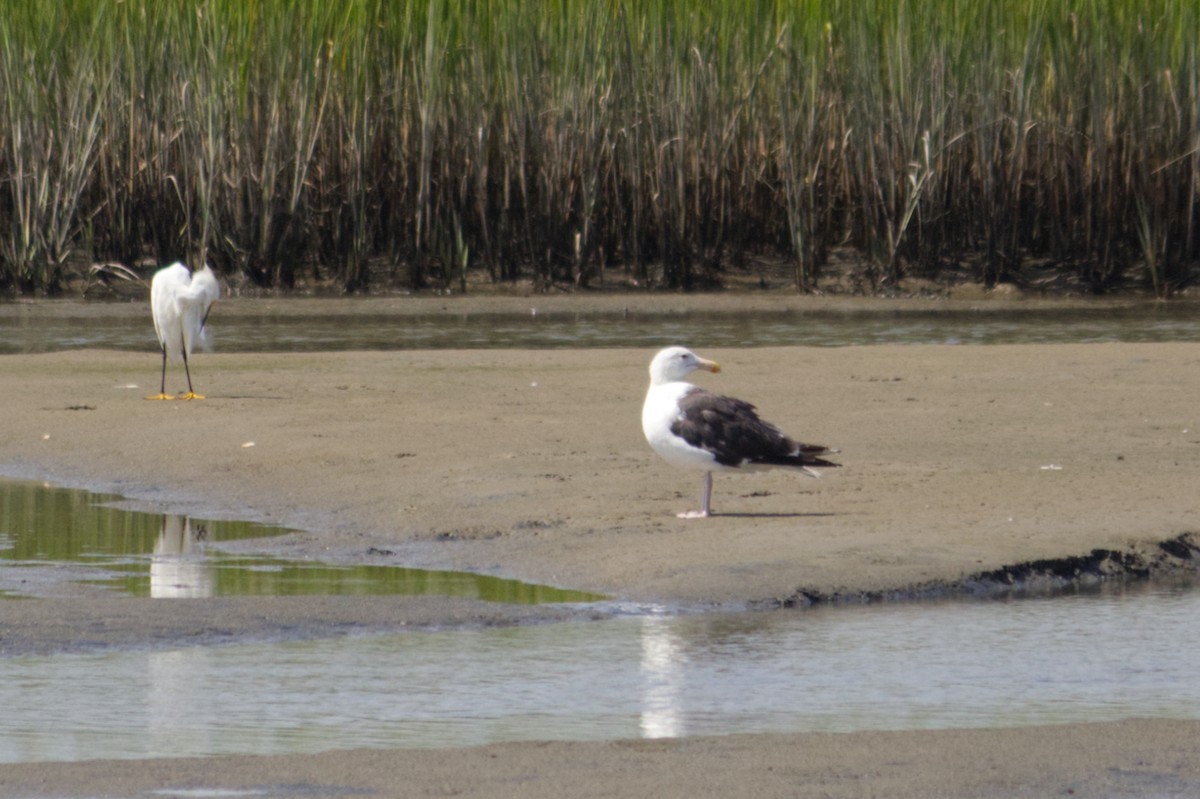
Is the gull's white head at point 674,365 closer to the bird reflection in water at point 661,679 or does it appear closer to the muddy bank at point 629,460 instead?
the muddy bank at point 629,460

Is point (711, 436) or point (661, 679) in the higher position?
point (711, 436)

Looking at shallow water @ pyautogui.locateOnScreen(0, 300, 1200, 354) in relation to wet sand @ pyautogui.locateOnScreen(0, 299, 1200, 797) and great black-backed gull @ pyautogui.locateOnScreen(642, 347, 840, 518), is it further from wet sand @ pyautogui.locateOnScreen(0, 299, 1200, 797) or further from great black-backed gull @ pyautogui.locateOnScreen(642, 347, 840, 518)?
great black-backed gull @ pyautogui.locateOnScreen(642, 347, 840, 518)

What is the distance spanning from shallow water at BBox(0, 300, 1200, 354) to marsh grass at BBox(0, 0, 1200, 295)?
1209mm

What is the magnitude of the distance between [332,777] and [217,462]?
210 inches

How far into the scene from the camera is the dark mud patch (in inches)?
254

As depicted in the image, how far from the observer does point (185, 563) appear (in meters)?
7.02

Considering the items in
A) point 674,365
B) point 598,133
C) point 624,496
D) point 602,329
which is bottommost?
point 624,496

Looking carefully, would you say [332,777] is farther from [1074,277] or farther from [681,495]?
[1074,277]

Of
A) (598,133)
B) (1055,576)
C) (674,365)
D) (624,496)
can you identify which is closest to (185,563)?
(624,496)

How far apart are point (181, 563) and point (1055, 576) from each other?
3.09 metres

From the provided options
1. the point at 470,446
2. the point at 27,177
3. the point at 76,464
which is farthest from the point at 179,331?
the point at 27,177

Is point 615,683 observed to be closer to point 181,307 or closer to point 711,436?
point 711,436

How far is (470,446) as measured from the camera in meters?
9.47

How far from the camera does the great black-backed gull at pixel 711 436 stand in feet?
24.0
